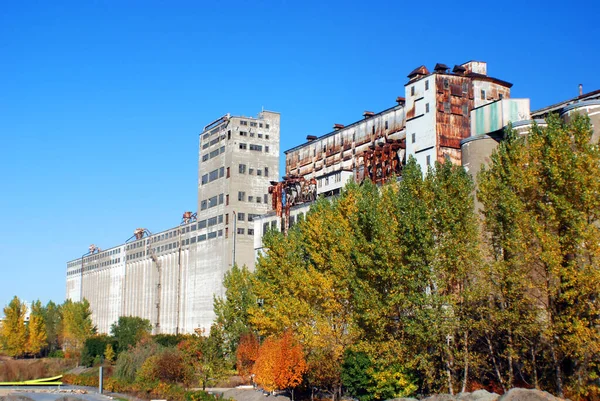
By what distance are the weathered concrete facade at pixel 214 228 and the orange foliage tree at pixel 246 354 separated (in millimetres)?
34403

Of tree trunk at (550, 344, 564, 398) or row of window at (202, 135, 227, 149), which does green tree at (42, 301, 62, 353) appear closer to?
row of window at (202, 135, 227, 149)

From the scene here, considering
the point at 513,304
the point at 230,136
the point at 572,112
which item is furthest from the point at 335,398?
the point at 230,136

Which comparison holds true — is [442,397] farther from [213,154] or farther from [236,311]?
[213,154]

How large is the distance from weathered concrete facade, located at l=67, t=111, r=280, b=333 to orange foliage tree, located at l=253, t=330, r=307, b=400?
49367 millimetres

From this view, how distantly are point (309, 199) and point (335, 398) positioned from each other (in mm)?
39725

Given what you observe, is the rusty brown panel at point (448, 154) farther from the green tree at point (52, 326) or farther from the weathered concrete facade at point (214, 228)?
the green tree at point (52, 326)

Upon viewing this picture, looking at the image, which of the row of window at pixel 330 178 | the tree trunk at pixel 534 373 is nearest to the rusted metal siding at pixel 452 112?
the row of window at pixel 330 178

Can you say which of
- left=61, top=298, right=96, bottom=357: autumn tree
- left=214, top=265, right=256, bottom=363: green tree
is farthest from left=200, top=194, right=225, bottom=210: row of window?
left=61, top=298, right=96, bottom=357: autumn tree

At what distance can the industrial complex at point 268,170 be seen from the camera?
61.0m

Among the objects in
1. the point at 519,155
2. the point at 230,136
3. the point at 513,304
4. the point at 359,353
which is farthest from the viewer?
the point at 230,136

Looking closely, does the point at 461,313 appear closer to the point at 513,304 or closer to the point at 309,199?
the point at 513,304

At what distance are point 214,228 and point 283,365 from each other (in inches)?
2251

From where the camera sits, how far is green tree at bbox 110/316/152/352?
100m

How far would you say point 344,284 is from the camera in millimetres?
45125
